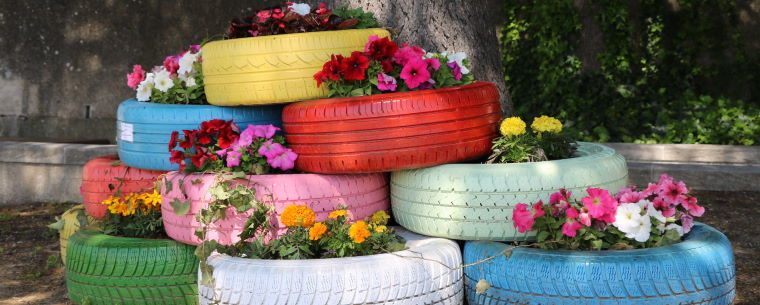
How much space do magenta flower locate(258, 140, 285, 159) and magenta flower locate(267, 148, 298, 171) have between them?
1 cm

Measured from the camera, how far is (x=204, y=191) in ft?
12.0

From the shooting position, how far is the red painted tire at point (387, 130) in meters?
3.51

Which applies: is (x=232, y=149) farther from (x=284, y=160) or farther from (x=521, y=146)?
(x=521, y=146)

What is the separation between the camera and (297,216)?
3461 mm

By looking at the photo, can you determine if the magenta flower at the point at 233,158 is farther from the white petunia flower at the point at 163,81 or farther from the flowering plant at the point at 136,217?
the white petunia flower at the point at 163,81

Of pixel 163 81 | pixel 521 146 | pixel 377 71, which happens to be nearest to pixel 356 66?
pixel 377 71

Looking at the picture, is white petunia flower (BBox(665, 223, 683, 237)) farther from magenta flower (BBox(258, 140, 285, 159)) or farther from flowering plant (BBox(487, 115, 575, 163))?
magenta flower (BBox(258, 140, 285, 159))

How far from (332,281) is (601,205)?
1.18m

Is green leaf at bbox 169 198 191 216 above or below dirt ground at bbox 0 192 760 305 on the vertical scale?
above

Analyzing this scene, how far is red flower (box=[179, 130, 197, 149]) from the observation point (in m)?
3.84

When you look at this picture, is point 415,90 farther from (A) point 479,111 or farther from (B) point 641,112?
(B) point 641,112

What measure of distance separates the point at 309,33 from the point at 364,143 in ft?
2.03

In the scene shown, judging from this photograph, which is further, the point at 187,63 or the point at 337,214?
the point at 187,63

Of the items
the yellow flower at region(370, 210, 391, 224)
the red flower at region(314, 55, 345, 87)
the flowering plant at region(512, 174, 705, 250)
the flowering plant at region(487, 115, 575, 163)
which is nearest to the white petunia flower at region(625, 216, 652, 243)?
the flowering plant at region(512, 174, 705, 250)
